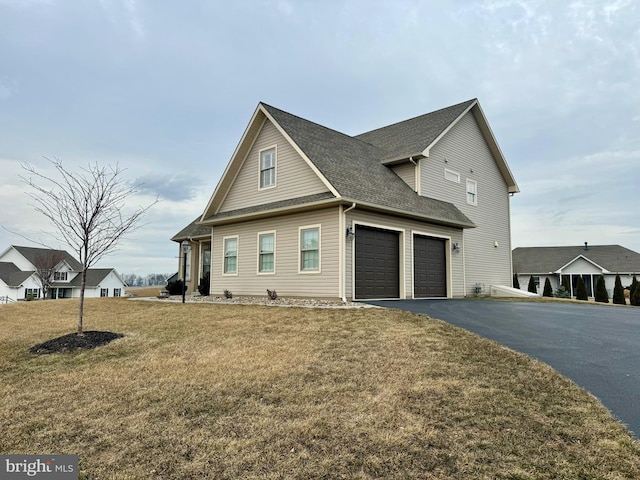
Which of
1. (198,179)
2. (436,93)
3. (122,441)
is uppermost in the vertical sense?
(436,93)

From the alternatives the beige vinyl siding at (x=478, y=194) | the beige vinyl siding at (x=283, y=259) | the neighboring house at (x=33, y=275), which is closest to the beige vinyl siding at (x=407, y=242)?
the beige vinyl siding at (x=283, y=259)

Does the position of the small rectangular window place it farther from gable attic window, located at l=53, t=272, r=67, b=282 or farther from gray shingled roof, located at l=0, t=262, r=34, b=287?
gray shingled roof, located at l=0, t=262, r=34, b=287

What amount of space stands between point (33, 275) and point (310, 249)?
143 ft

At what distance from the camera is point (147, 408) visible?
4.52 metres

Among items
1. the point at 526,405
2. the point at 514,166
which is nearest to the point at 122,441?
the point at 526,405

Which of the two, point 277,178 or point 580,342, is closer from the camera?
point 580,342

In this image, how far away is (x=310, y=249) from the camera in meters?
13.0

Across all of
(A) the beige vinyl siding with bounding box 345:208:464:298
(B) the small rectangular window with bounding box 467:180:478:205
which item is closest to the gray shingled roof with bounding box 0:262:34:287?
(A) the beige vinyl siding with bounding box 345:208:464:298

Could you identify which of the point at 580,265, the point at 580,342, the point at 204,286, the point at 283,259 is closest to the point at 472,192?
the point at 283,259

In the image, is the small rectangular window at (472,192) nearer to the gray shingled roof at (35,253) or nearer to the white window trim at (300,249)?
the white window trim at (300,249)

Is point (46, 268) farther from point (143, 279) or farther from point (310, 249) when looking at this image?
point (310, 249)

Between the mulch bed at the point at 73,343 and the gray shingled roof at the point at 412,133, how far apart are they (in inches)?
487

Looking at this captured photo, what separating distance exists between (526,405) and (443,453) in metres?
1.58

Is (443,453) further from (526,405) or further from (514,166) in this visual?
(514,166)
